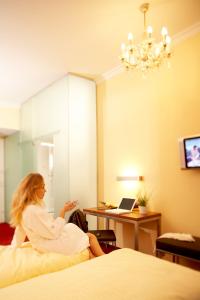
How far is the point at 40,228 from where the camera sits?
2.23 metres

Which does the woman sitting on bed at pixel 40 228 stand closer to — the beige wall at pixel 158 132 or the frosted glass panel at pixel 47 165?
the beige wall at pixel 158 132

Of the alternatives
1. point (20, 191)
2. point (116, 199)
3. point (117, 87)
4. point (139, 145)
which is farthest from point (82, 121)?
point (20, 191)

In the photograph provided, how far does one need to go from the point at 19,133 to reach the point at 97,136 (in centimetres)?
241

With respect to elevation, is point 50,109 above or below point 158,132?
above

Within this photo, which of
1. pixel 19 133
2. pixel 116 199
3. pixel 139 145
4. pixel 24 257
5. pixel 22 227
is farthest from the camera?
pixel 19 133

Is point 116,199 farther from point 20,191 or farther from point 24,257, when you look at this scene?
point 24,257

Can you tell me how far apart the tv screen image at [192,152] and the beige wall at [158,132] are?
0.60ft

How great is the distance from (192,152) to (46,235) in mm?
1796

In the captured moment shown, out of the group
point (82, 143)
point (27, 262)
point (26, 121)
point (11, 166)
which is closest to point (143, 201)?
point (82, 143)

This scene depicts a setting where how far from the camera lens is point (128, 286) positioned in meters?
1.40

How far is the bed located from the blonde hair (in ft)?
3.05

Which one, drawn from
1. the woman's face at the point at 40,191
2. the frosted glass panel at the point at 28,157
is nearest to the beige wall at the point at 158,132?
the woman's face at the point at 40,191

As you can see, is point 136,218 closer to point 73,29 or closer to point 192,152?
point 192,152

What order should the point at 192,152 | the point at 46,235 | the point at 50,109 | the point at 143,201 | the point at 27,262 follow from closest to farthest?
the point at 27,262 → the point at 46,235 → the point at 192,152 → the point at 143,201 → the point at 50,109
